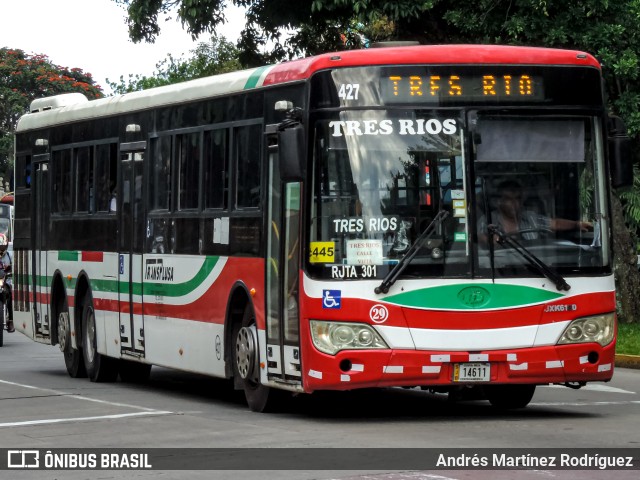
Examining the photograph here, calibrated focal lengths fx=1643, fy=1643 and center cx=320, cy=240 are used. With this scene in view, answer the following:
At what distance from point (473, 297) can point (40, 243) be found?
32.3 ft

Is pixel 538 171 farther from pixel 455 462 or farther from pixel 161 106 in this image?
pixel 161 106

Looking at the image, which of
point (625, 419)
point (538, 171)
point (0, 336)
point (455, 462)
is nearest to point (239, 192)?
point (538, 171)

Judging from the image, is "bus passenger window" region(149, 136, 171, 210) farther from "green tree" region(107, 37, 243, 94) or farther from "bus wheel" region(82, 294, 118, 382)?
"green tree" region(107, 37, 243, 94)

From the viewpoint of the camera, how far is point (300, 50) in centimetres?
2992

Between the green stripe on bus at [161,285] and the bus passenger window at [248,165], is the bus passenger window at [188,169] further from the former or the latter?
the bus passenger window at [248,165]

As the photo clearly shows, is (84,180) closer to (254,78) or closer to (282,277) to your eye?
(254,78)

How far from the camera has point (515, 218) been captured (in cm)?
1361

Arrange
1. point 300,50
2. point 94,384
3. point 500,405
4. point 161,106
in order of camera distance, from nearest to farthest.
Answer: point 500,405
point 161,106
point 94,384
point 300,50

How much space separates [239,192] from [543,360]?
3.48 metres

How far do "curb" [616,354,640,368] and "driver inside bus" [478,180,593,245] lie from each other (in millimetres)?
8322

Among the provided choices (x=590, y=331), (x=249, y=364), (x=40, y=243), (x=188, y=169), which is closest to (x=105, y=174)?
(x=40, y=243)

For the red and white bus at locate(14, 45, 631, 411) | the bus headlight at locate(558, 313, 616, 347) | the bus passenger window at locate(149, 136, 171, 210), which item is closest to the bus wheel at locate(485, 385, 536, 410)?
the red and white bus at locate(14, 45, 631, 411)

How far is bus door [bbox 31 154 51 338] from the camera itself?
2169cm

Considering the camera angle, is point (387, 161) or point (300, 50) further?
point (300, 50)
